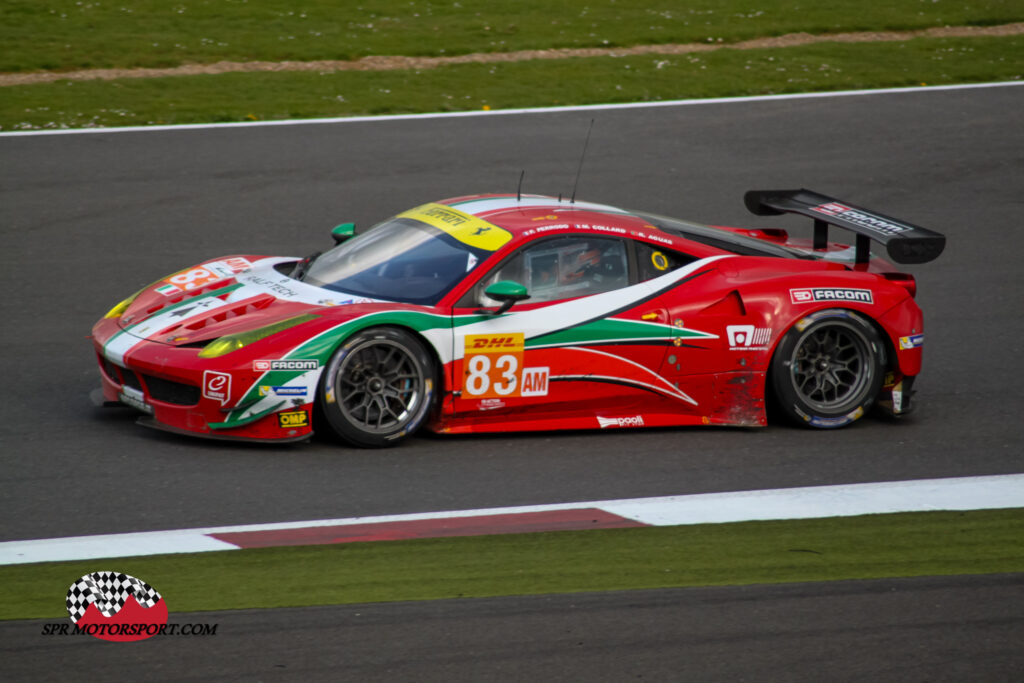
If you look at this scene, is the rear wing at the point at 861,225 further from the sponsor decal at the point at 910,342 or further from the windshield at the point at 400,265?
the windshield at the point at 400,265

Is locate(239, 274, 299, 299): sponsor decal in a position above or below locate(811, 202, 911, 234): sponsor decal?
below

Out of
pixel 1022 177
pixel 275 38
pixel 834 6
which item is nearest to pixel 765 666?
pixel 1022 177

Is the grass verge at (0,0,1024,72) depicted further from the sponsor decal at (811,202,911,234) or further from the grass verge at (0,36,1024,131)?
the sponsor decal at (811,202,911,234)

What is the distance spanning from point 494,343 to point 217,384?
1.46m

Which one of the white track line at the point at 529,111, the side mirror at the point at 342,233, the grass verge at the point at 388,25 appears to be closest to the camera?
the side mirror at the point at 342,233

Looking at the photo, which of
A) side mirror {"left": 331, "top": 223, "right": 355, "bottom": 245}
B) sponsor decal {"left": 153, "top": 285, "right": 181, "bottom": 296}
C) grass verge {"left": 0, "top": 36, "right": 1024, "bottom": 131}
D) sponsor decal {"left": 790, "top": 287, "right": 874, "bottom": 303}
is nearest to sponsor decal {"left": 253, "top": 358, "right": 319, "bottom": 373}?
sponsor decal {"left": 153, "top": 285, "right": 181, "bottom": 296}

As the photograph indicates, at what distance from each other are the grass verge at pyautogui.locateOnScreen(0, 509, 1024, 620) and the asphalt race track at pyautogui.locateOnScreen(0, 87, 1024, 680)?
0.23 meters

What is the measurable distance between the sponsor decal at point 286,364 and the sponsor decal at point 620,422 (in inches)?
65.4

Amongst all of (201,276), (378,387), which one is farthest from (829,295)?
(201,276)

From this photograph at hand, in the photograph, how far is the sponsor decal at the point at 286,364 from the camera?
6582 mm

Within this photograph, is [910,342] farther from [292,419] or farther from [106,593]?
[106,593]

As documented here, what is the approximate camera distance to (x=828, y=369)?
25.4 feet

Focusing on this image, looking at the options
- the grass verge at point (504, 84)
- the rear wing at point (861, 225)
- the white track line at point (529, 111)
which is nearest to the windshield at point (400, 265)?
the rear wing at point (861, 225)

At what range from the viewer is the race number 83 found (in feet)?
23.0
